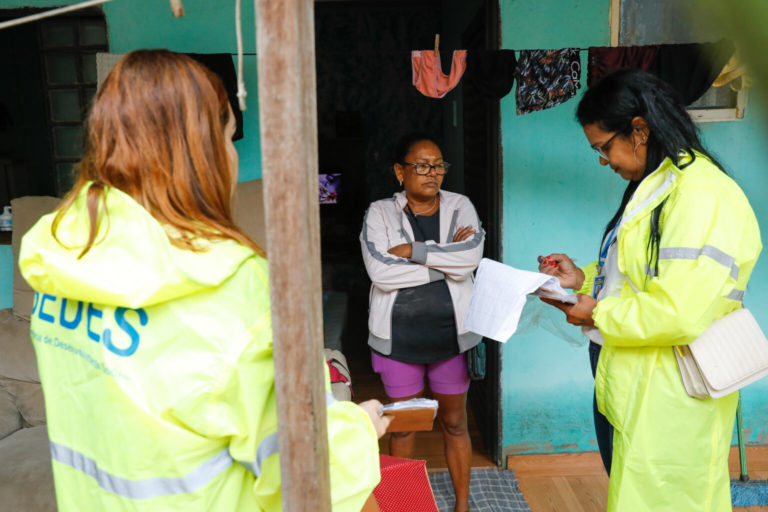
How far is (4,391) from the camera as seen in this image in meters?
2.57

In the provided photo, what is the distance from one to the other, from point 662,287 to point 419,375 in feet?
3.95

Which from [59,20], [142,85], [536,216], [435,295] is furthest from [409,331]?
[59,20]

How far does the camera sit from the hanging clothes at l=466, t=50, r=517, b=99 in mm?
2447

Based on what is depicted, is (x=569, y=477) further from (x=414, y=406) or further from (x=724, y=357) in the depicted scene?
(x=414, y=406)

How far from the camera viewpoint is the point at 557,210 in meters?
2.86

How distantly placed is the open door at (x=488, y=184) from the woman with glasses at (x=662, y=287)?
1.18 meters

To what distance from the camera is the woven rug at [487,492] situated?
8.57ft

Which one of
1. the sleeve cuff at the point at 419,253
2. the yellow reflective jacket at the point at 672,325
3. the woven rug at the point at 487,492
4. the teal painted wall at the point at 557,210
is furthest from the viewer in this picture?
the teal painted wall at the point at 557,210

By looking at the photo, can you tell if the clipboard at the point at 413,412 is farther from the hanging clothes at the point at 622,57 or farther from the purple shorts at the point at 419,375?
the hanging clothes at the point at 622,57

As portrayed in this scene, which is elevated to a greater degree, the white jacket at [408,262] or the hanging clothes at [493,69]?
the hanging clothes at [493,69]

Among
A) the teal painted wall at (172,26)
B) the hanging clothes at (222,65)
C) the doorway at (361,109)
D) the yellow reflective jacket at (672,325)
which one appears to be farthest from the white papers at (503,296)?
the doorway at (361,109)

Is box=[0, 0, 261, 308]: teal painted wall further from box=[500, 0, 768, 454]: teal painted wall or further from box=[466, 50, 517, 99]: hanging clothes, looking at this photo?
box=[500, 0, 768, 454]: teal painted wall

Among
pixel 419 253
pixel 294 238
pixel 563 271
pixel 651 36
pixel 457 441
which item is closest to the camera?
pixel 294 238

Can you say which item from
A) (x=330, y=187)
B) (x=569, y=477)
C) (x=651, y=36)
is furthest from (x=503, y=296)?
(x=330, y=187)
